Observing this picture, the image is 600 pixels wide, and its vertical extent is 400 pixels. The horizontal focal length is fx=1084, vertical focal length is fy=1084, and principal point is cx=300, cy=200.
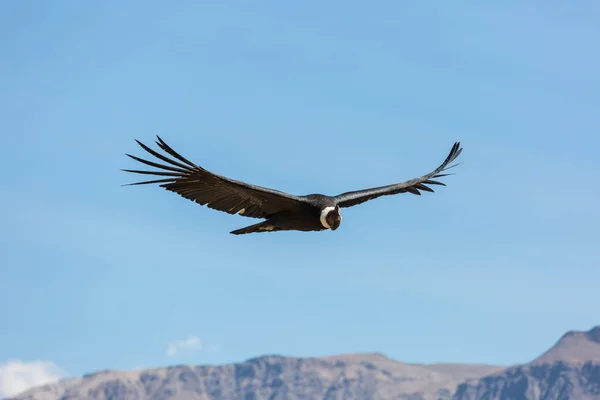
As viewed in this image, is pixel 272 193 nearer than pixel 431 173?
Yes

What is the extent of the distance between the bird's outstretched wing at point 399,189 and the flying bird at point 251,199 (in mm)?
103

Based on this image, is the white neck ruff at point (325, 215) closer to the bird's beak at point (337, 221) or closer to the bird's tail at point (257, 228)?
the bird's beak at point (337, 221)

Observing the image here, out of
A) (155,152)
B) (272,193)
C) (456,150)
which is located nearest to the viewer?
(155,152)

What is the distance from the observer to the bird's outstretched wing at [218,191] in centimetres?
2884

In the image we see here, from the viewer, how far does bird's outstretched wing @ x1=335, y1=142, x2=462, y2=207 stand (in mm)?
32938

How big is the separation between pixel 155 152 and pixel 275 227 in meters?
5.29

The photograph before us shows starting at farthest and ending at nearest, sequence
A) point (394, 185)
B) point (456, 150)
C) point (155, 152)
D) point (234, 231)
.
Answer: point (456, 150) → point (394, 185) → point (234, 231) → point (155, 152)

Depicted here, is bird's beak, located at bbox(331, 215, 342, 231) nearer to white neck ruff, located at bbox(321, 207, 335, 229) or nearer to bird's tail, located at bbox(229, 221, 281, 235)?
white neck ruff, located at bbox(321, 207, 335, 229)

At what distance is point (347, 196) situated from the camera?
32.7m

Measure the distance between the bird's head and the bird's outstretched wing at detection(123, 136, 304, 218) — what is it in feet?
2.66

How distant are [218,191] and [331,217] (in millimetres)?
3222

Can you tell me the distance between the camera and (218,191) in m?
30.1

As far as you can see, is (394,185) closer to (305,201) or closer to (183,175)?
(305,201)

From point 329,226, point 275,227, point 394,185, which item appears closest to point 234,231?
point 275,227
